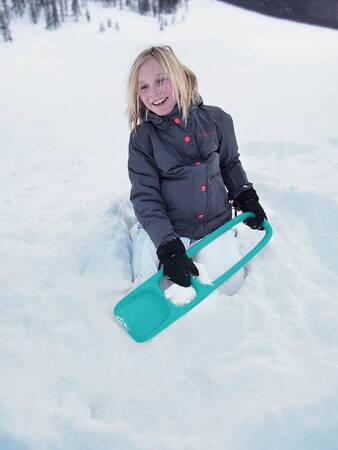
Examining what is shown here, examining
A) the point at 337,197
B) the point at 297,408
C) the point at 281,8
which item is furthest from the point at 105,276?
the point at 281,8

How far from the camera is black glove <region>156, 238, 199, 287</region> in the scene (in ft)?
4.63

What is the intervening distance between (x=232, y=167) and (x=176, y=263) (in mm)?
635

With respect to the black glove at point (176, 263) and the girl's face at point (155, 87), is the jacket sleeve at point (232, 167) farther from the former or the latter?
the black glove at point (176, 263)

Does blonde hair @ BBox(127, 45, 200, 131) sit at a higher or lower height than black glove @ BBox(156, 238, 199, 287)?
higher

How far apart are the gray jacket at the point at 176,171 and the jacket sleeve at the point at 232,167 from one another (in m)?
0.05

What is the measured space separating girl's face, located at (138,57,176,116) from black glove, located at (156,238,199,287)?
1.82 ft

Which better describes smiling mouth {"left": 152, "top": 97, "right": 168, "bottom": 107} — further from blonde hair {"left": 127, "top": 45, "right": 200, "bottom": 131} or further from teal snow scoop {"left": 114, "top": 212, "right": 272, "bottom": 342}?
teal snow scoop {"left": 114, "top": 212, "right": 272, "bottom": 342}

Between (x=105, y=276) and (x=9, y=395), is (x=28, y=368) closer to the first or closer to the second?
(x=9, y=395)

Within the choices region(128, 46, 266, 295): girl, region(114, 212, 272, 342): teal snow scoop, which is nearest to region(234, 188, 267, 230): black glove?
region(128, 46, 266, 295): girl

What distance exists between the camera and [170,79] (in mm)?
1411

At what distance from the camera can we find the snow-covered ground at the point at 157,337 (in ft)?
Answer: 3.58

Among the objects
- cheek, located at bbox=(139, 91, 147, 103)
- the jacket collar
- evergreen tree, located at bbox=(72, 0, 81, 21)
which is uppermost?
evergreen tree, located at bbox=(72, 0, 81, 21)

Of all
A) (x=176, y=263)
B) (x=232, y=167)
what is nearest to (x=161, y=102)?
(x=232, y=167)

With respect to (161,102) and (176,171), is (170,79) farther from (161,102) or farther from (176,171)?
(176,171)
